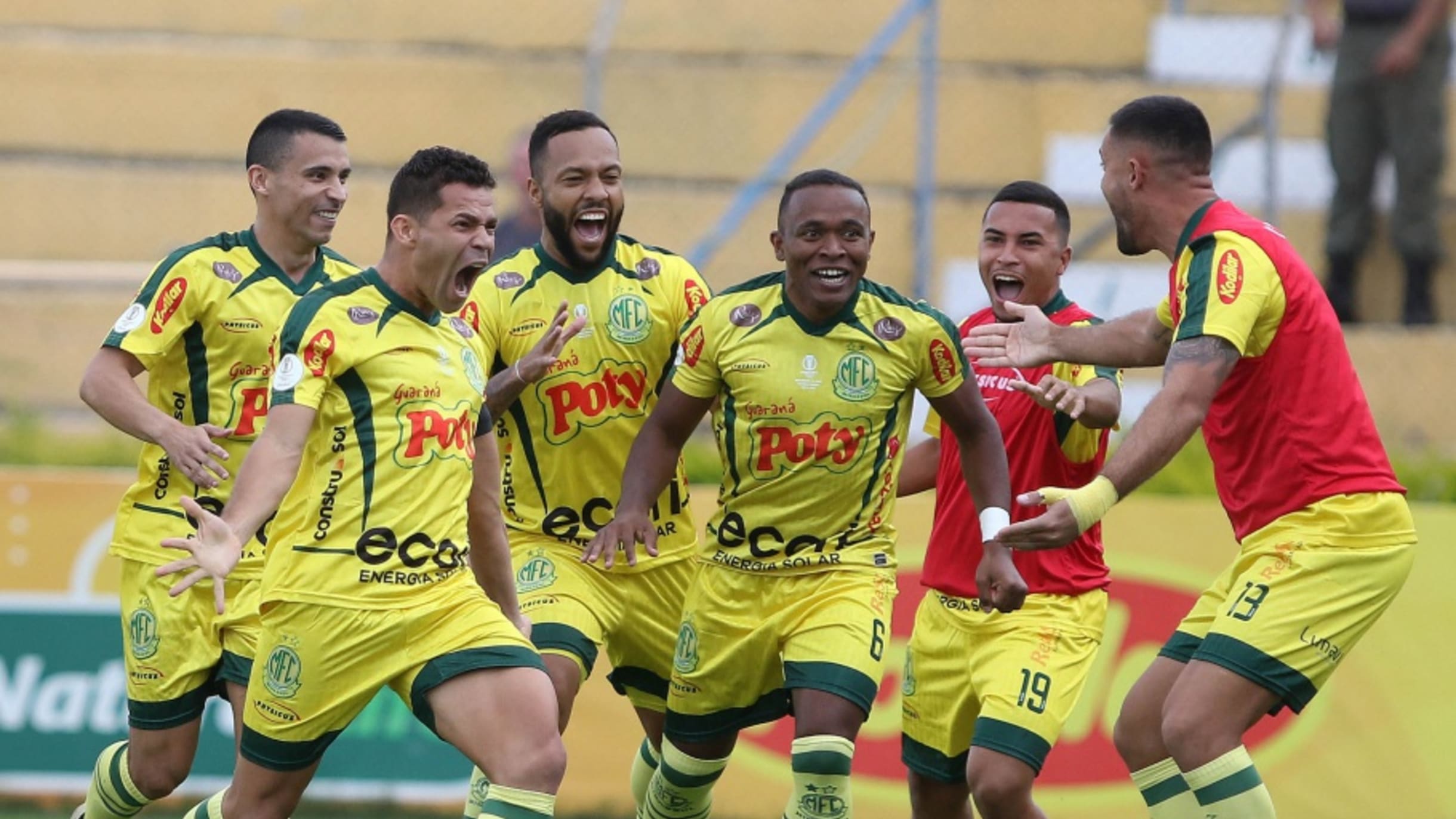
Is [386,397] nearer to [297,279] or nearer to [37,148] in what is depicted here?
[297,279]

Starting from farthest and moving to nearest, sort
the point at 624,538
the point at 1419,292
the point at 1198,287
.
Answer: the point at 1419,292
the point at 624,538
the point at 1198,287

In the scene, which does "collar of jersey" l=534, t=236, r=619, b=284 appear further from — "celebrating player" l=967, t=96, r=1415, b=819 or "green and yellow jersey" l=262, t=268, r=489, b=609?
"celebrating player" l=967, t=96, r=1415, b=819

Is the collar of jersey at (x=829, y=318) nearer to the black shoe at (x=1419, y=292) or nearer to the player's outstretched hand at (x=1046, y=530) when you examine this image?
the player's outstretched hand at (x=1046, y=530)

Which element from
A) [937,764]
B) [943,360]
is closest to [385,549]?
[943,360]

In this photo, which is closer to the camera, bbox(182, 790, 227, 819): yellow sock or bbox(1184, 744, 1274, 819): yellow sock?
bbox(1184, 744, 1274, 819): yellow sock

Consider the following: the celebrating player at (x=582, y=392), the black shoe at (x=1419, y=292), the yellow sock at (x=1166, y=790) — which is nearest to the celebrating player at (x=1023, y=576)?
the yellow sock at (x=1166, y=790)

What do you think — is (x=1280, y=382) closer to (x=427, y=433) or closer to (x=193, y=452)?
(x=427, y=433)

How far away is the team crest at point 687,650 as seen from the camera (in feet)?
23.6

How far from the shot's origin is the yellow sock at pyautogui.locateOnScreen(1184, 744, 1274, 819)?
6.15 meters

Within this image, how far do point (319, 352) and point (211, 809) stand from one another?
1.57m

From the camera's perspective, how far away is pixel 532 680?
6.07 meters

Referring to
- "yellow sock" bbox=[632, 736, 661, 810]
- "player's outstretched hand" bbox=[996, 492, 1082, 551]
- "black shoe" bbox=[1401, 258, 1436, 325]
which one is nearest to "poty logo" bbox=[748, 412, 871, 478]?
"player's outstretched hand" bbox=[996, 492, 1082, 551]

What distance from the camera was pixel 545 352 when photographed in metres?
6.96

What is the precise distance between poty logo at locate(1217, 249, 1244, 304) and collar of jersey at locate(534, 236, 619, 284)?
2341 mm
